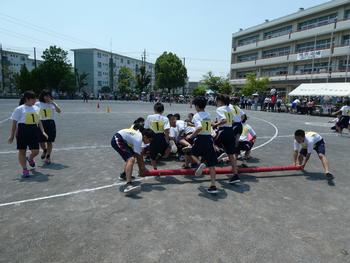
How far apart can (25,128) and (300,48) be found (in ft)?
158

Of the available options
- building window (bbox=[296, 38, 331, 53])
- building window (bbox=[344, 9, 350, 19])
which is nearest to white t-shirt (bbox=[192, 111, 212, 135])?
building window (bbox=[344, 9, 350, 19])

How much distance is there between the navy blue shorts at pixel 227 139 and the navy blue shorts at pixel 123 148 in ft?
6.44

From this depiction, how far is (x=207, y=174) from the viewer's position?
6.30m

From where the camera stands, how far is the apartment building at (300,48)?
124 ft

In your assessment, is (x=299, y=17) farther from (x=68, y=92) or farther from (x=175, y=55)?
(x=68, y=92)

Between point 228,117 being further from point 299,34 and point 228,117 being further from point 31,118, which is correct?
point 299,34

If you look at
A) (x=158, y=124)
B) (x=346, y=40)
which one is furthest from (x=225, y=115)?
(x=346, y=40)

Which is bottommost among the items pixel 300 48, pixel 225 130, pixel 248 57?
pixel 225 130

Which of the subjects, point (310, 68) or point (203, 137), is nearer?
point (203, 137)

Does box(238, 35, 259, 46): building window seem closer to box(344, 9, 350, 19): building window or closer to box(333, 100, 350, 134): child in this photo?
box(344, 9, 350, 19): building window

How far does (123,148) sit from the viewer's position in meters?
5.32

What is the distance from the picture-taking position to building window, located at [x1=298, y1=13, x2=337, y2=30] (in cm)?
3972

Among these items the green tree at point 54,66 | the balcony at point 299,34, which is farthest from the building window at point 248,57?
the green tree at point 54,66

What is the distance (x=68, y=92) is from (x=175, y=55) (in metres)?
27.1
